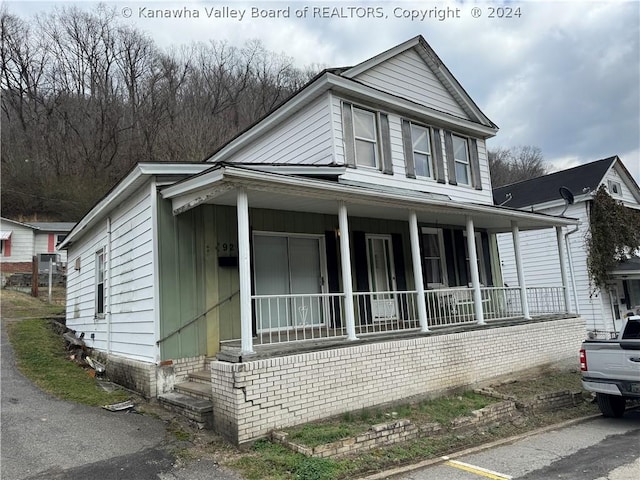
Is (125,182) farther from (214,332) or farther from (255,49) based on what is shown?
(255,49)

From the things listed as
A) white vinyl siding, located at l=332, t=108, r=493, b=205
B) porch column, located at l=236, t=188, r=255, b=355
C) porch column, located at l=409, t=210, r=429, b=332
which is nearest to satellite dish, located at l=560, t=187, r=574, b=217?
white vinyl siding, located at l=332, t=108, r=493, b=205

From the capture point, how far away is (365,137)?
9891 millimetres

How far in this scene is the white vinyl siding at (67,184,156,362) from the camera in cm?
735

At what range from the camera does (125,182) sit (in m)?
7.72

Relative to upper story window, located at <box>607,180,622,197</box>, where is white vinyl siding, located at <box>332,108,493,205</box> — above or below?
below

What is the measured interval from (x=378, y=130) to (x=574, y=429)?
6.89 m

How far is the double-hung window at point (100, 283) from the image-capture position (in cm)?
1023

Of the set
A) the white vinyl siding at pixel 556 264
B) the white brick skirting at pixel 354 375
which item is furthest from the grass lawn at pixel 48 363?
the white vinyl siding at pixel 556 264

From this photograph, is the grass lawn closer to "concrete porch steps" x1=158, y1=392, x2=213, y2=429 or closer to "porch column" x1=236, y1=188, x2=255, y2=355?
"concrete porch steps" x1=158, y1=392, x2=213, y2=429

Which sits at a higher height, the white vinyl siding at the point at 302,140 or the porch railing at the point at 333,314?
the white vinyl siding at the point at 302,140

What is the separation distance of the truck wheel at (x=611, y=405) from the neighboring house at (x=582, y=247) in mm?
7905

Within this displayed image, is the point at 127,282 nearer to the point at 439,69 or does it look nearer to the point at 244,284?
the point at 244,284

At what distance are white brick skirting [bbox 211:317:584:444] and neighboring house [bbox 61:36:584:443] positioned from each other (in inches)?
1.0

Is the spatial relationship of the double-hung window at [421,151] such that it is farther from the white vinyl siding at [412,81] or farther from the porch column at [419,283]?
the porch column at [419,283]
